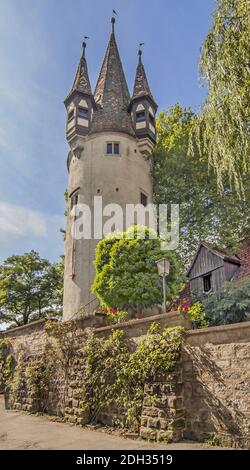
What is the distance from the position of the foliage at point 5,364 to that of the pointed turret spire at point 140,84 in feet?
57.7

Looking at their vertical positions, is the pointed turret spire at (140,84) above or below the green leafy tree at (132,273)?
above

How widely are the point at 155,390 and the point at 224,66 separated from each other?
7.06 metres

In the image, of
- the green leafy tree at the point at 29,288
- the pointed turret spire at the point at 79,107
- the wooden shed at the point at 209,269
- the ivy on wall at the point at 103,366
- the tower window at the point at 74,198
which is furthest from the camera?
the green leafy tree at the point at 29,288

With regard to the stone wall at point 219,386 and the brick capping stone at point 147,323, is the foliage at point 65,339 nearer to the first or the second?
the brick capping stone at point 147,323

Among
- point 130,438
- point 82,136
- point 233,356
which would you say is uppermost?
point 82,136

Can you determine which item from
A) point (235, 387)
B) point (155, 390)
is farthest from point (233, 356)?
→ point (155, 390)

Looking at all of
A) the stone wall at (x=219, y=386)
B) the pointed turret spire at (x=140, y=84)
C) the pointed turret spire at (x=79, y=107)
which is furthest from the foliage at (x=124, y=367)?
the pointed turret spire at (x=140, y=84)

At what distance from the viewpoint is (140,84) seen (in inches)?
1008

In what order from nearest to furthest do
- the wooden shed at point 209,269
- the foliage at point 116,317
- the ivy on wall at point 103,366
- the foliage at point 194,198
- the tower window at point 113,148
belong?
the ivy on wall at point 103,366 → the foliage at point 116,317 → the wooden shed at point 209,269 → the foliage at point 194,198 → the tower window at point 113,148

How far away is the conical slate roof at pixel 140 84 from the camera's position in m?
24.6

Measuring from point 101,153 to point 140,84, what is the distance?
23.2 ft

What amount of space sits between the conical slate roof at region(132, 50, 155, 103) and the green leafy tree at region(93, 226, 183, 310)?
13.5 metres

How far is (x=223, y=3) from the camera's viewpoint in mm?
7973

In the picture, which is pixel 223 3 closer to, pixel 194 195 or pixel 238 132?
pixel 238 132
